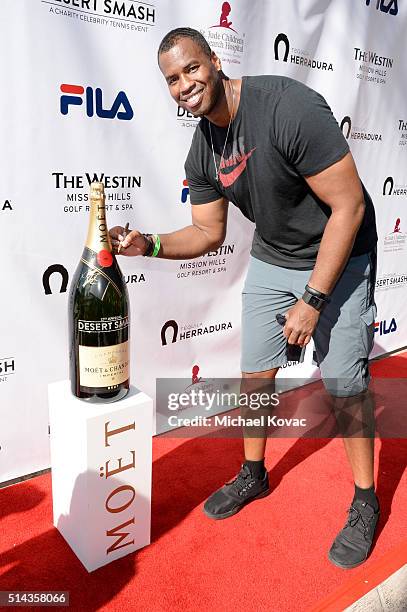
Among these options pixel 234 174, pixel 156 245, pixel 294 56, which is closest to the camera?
pixel 234 174

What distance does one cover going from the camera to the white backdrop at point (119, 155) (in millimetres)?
1829

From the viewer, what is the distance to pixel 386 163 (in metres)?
3.28

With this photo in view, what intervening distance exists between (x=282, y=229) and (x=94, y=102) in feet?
2.92

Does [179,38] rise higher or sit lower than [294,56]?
lower

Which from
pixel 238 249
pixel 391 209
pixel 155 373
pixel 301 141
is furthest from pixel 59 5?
pixel 391 209

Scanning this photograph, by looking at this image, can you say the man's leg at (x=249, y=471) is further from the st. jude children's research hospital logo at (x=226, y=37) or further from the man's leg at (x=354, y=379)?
the st. jude children's research hospital logo at (x=226, y=37)

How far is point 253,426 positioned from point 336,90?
192 cm

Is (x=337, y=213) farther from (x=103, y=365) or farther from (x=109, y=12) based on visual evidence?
(x=109, y=12)

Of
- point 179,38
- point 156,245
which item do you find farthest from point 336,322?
point 179,38

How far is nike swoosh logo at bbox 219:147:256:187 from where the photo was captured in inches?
62.6

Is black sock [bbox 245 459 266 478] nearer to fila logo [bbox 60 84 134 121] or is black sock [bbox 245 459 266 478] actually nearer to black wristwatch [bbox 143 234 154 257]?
black wristwatch [bbox 143 234 154 257]

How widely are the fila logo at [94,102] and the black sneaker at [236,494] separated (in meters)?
1.48

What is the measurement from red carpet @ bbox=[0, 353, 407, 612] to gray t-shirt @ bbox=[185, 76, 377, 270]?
37.9 inches

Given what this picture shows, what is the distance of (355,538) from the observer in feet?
5.74
